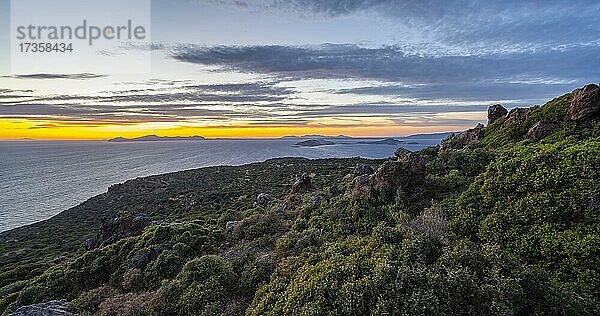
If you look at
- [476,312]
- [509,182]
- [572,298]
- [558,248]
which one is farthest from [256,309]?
[509,182]

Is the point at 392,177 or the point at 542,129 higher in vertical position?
the point at 542,129

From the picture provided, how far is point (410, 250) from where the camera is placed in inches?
280

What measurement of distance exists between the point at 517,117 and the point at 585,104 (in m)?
4.83

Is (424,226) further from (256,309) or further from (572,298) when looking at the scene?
(256,309)

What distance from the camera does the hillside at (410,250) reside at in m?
6.11

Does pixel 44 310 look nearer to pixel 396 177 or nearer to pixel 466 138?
pixel 396 177

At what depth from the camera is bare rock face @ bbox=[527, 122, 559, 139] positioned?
14.7 meters

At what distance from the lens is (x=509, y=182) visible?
30.0 feet

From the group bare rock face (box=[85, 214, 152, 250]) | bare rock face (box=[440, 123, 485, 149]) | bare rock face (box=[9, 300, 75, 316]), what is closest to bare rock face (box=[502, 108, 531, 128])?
bare rock face (box=[440, 123, 485, 149])

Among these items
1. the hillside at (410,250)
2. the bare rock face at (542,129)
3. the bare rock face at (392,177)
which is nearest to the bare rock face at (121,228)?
the hillside at (410,250)

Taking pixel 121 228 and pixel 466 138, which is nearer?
pixel 121 228

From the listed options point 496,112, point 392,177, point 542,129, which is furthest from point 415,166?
point 496,112

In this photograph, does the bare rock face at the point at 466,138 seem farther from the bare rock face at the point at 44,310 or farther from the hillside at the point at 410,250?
the bare rock face at the point at 44,310

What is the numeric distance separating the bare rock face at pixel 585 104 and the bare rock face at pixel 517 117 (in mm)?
3192
